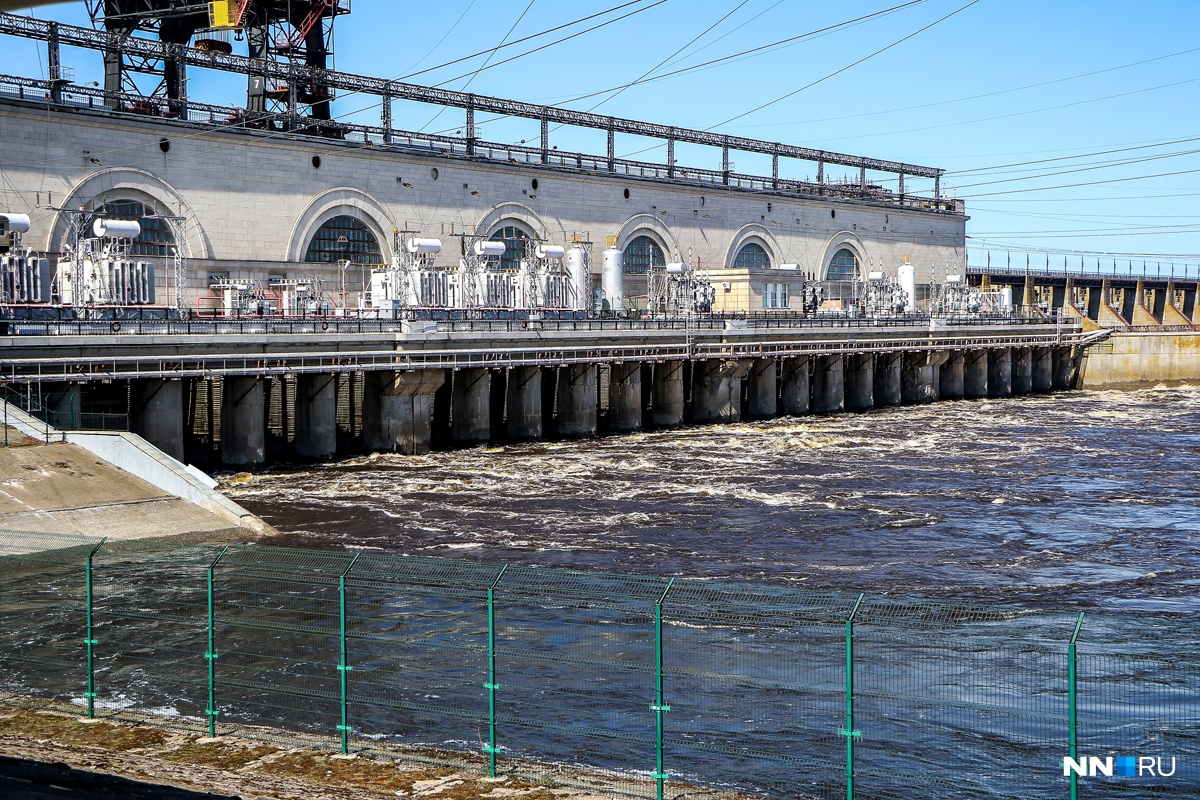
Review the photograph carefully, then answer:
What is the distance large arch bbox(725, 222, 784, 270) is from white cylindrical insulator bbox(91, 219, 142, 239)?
1863 inches

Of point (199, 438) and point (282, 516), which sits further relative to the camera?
point (199, 438)

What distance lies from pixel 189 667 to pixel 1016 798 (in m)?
10.9

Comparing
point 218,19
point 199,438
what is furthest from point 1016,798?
point 199,438

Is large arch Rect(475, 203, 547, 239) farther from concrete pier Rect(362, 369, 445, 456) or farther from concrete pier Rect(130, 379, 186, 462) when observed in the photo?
concrete pier Rect(130, 379, 186, 462)

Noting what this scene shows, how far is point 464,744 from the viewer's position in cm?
1508

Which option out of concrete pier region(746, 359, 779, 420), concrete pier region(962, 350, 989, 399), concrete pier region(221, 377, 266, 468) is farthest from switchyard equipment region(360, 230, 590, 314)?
concrete pier region(962, 350, 989, 399)

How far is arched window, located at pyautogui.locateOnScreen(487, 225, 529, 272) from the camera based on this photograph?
74.1m

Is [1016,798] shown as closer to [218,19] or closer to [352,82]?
[218,19]

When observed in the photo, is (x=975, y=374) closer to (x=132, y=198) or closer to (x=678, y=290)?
(x=678, y=290)

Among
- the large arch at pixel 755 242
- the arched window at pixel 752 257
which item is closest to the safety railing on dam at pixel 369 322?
the large arch at pixel 755 242

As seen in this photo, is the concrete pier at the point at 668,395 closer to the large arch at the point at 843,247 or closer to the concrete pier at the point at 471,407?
the concrete pier at the point at 471,407

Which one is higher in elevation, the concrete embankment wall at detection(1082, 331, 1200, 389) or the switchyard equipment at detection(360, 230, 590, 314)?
the switchyard equipment at detection(360, 230, 590, 314)

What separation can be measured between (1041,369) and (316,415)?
208ft

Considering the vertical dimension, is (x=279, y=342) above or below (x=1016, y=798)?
above
